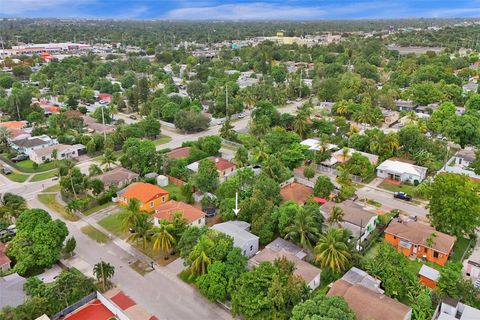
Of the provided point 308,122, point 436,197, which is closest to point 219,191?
point 436,197

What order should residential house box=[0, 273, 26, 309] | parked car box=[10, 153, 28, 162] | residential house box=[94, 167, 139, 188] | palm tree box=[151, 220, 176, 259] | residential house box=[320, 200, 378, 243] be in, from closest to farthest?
1. residential house box=[0, 273, 26, 309]
2. palm tree box=[151, 220, 176, 259]
3. residential house box=[320, 200, 378, 243]
4. residential house box=[94, 167, 139, 188]
5. parked car box=[10, 153, 28, 162]

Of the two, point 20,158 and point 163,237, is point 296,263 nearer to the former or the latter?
point 163,237

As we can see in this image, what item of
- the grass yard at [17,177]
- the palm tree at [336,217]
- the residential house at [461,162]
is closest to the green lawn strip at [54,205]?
the grass yard at [17,177]

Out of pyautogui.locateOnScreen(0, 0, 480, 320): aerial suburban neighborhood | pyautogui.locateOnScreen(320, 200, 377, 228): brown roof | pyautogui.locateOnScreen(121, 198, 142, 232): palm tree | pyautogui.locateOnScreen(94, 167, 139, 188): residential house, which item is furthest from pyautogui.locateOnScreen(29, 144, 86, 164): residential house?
pyautogui.locateOnScreen(320, 200, 377, 228): brown roof

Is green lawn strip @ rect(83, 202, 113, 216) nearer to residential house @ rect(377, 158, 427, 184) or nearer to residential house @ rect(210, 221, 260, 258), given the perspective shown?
residential house @ rect(210, 221, 260, 258)

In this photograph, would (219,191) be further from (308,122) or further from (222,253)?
(308,122)

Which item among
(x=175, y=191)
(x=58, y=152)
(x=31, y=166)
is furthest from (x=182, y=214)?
(x=31, y=166)

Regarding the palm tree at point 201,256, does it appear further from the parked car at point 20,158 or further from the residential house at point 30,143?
the parked car at point 20,158
